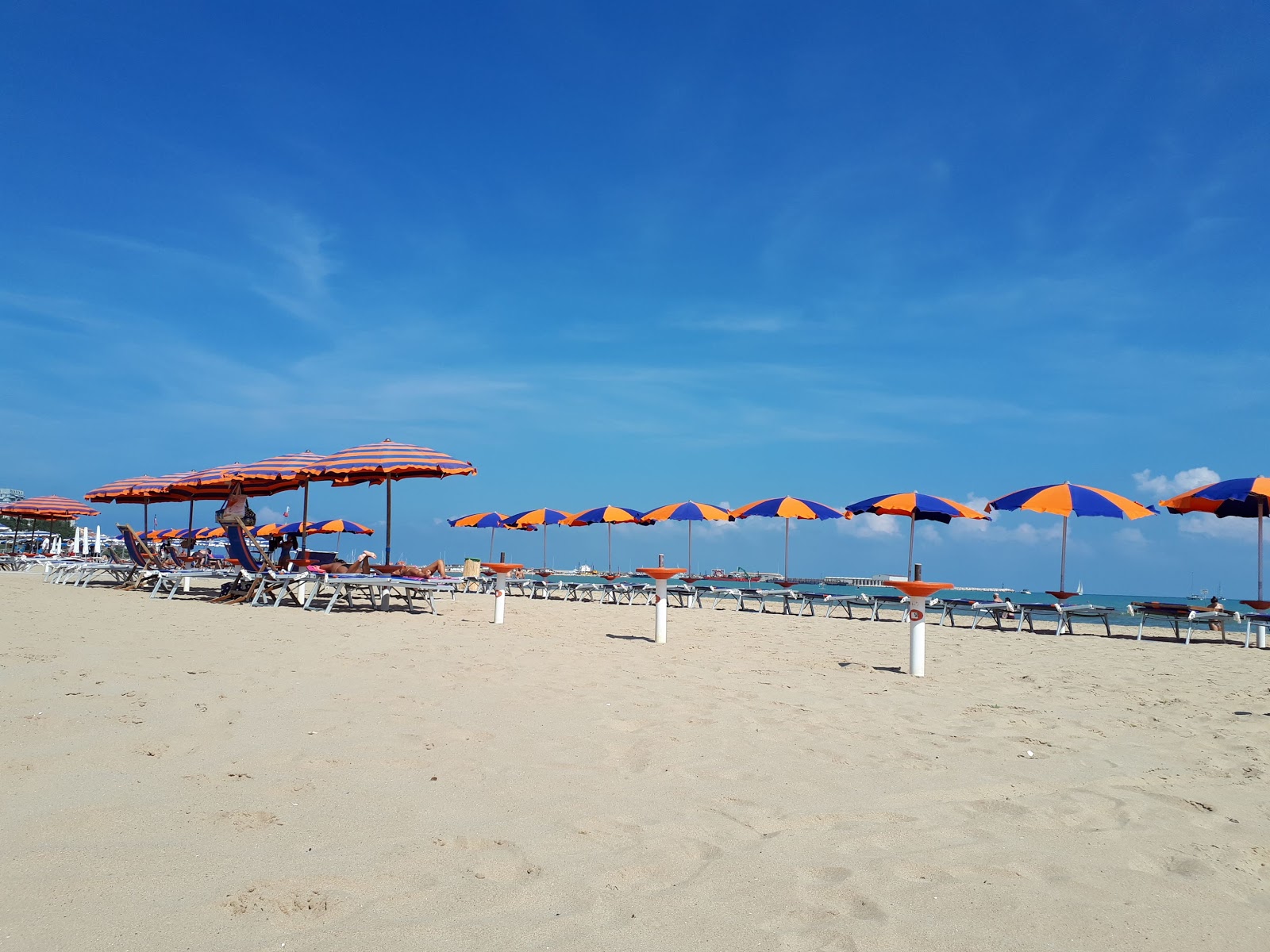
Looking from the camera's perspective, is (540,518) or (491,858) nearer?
(491,858)

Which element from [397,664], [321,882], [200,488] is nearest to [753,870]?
[321,882]

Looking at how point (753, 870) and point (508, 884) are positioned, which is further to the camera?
point (753, 870)

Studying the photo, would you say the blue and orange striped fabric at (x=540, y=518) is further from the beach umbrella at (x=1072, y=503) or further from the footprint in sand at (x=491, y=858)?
the footprint in sand at (x=491, y=858)

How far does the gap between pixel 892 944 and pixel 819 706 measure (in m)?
2.95

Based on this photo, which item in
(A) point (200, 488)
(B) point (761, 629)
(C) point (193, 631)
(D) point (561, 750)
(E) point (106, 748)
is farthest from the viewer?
(A) point (200, 488)

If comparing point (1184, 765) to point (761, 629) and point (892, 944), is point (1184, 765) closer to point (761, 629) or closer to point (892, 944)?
point (892, 944)

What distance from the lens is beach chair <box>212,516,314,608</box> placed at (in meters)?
11.2

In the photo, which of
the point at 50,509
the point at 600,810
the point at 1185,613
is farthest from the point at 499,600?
the point at 50,509

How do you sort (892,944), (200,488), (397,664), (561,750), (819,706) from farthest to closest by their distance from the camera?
(200,488), (397,664), (819,706), (561,750), (892,944)

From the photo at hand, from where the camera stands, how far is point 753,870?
2.41 metres

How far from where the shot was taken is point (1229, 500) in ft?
40.0

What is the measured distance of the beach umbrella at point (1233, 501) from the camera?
11359 millimetres

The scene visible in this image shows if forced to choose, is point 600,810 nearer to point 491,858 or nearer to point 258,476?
point 491,858

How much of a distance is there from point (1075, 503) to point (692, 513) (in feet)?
25.1
